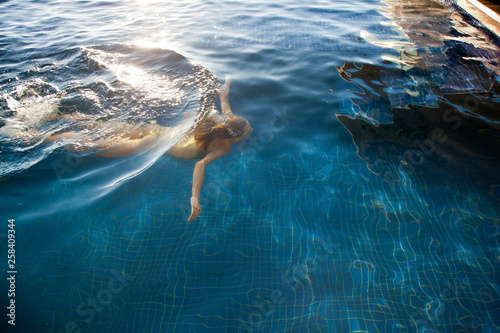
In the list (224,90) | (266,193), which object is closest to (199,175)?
(266,193)

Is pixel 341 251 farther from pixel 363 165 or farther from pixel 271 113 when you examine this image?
pixel 271 113

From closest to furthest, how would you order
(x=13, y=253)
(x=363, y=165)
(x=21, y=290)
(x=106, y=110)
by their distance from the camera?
(x=21, y=290)
(x=13, y=253)
(x=363, y=165)
(x=106, y=110)

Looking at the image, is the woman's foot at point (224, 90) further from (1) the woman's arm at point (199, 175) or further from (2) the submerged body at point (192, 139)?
(1) the woman's arm at point (199, 175)

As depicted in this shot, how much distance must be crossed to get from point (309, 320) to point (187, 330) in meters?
1.08

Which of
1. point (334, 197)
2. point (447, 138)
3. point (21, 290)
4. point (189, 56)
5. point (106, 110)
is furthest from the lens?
point (189, 56)

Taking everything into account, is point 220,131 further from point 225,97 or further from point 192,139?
point 225,97

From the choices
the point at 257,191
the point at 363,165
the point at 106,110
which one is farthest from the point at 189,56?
the point at 363,165

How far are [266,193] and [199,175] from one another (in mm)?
902

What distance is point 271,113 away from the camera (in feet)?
14.9

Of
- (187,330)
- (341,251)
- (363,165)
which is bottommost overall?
(187,330)

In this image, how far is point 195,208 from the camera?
3186 millimetres

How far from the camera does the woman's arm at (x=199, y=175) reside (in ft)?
10.4

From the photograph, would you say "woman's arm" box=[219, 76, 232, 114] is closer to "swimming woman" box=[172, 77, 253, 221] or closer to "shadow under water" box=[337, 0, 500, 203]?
"swimming woman" box=[172, 77, 253, 221]

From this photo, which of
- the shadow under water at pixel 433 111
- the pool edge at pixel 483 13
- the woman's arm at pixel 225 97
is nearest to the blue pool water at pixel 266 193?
the shadow under water at pixel 433 111
